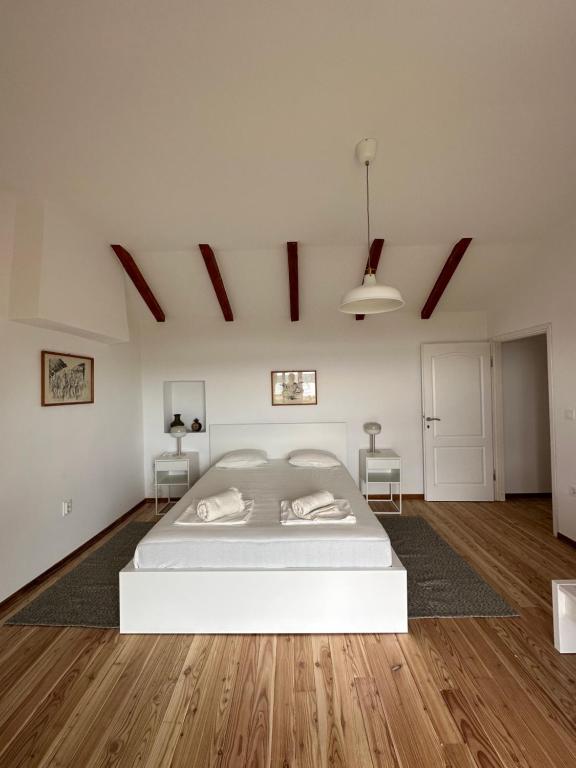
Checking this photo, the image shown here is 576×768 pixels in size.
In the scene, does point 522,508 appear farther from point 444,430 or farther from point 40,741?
point 40,741

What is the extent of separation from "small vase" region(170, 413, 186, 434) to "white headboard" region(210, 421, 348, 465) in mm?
342

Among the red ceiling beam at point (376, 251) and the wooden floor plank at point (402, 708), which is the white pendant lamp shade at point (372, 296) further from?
the wooden floor plank at point (402, 708)

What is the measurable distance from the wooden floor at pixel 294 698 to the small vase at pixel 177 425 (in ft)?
7.44

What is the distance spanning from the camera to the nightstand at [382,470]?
408 centimetres

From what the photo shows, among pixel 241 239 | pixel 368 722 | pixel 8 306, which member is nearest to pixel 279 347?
pixel 241 239

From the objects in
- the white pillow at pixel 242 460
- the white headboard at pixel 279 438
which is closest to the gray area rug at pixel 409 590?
the white pillow at pixel 242 460

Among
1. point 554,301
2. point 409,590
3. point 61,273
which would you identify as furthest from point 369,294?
point 554,301

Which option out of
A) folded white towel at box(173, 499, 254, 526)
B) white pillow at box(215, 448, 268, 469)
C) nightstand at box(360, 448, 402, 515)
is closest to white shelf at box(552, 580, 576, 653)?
folded white towel at box(173, 499, 254, 526)

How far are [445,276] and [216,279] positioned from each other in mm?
2151

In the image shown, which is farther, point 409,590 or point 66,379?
point 66,379

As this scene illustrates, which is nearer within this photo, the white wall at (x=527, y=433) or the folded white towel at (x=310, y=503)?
the folded white towel at (x=310, y=503)

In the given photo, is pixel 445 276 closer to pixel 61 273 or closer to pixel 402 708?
pixel 61 273

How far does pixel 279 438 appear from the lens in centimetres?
445

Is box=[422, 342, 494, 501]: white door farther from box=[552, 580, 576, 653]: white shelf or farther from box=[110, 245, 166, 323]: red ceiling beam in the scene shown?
box=[110, 245, 166, 323]: red ceiling beam
